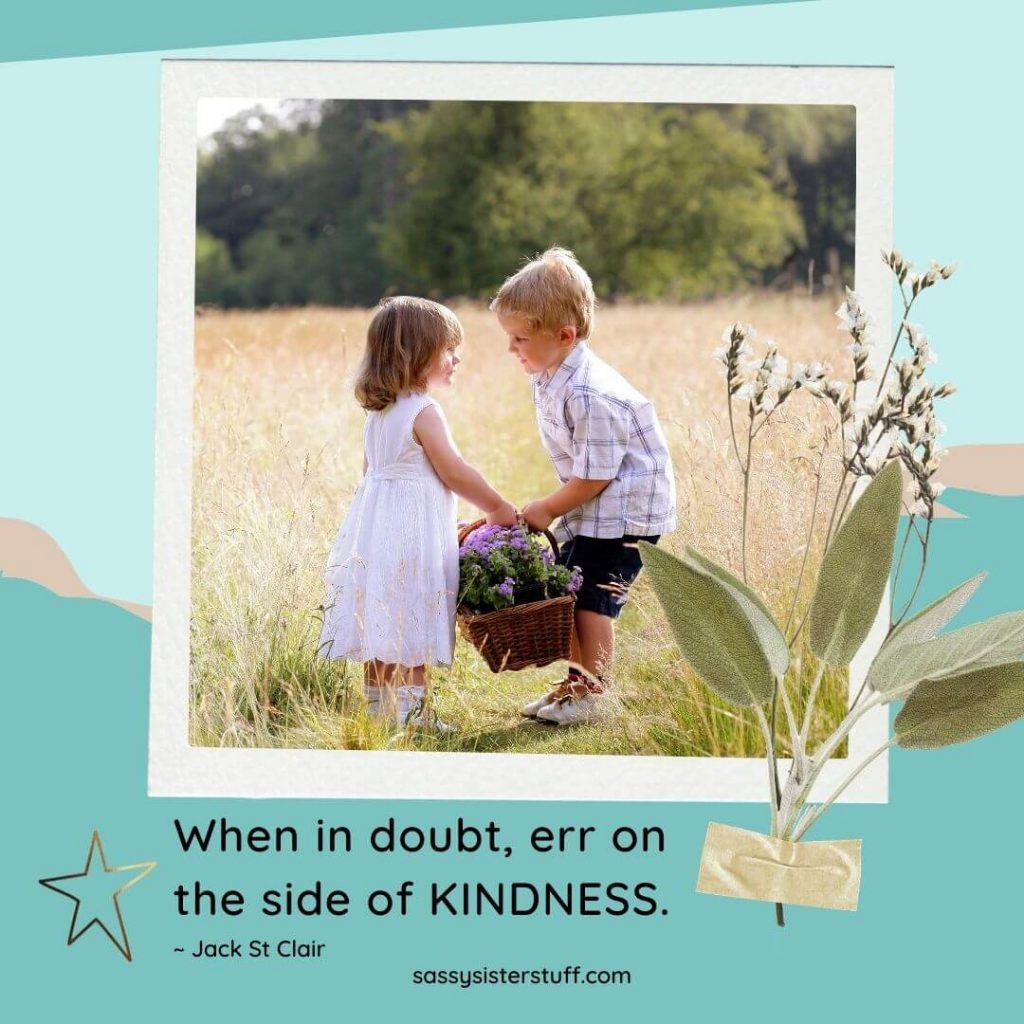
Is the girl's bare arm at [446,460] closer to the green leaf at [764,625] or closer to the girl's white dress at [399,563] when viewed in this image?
the girl's white dress at [399,563]

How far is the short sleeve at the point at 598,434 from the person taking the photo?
4004mm

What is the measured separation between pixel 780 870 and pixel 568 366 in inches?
66.3

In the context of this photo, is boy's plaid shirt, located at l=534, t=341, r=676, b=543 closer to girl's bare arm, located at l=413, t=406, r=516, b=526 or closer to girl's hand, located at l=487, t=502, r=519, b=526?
girl's hand, located at l=487, t=502, r=519, b=526

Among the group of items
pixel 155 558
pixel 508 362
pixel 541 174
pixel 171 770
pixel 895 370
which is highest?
pixel 541 174

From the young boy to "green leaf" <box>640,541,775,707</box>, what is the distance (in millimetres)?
745

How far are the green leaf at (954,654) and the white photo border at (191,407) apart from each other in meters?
0.40

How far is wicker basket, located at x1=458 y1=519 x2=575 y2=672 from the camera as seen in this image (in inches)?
149

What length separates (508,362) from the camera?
809 cm

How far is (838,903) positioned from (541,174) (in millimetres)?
11283

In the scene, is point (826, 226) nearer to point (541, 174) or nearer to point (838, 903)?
point (541, 174)

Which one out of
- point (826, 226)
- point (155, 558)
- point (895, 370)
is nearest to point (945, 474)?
point (895, 370)

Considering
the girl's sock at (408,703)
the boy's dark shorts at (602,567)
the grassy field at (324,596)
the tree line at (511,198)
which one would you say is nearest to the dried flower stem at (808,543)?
the grassy field at (324,596)

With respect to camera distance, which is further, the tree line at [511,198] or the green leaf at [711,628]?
the tree line at [511,198]

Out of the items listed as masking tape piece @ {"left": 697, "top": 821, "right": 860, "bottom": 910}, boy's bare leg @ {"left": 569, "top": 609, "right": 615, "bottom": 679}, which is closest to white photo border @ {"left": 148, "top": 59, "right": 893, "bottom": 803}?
masking tape piece @ {"left": 697, "top": 821, "right": 860, "bottom": 910}
